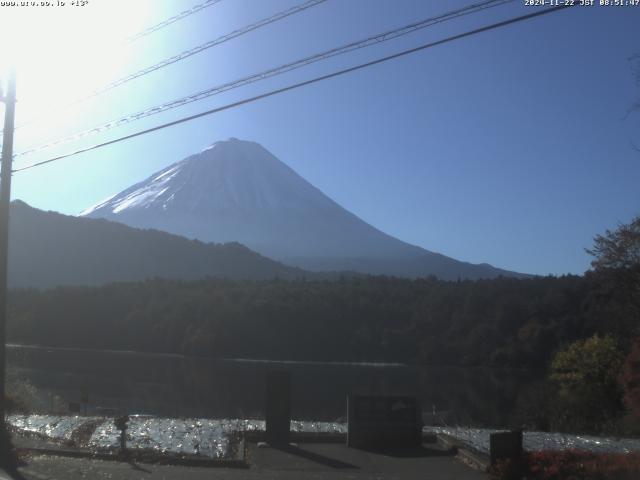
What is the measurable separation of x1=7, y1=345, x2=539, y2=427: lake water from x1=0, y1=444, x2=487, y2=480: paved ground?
991 centimetres

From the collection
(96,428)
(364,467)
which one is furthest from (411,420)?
(96,428)

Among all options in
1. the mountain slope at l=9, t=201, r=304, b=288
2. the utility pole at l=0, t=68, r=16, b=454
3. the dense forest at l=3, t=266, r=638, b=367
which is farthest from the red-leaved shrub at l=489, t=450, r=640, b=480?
the mountain slope at l=9, t=201, r=304, b=288

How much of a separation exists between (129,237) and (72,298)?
31415 mm

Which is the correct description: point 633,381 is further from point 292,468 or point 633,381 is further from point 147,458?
point 147,458

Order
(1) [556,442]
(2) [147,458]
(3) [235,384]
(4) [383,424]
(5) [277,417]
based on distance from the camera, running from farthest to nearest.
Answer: (3) [235,384]
(1) [556,442]
(4) [383,424]
(5) [277,417]
(2) [147,458]

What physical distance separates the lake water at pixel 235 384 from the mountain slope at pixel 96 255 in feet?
89.6

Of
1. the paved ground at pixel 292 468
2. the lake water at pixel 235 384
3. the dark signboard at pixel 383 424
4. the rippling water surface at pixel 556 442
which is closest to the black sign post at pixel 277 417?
the paved ground at pixel 292 468

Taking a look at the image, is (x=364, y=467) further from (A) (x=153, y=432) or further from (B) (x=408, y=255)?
(B) (x=408, y=255)

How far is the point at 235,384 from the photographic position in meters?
38.0

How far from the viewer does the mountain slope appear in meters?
80.9

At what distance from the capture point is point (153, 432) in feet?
47.7

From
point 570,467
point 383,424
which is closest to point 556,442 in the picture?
point 383,424

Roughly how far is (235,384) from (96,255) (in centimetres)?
5362

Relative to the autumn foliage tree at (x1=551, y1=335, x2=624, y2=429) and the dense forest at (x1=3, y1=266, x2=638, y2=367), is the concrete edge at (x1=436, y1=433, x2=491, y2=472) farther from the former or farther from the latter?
the dense forest at (x1=3, y1=266, x2=638, y2=367)
